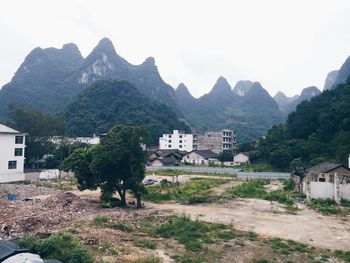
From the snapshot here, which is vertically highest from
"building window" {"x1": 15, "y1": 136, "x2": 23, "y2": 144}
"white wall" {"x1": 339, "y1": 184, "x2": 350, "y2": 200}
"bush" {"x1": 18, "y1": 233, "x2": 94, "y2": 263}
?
"building window" {"x1": 15, "y1": 136, "x2": 23, "y2": 144}

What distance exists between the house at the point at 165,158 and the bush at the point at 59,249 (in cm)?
5823

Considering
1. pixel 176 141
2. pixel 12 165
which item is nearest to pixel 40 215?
pixel 12 165

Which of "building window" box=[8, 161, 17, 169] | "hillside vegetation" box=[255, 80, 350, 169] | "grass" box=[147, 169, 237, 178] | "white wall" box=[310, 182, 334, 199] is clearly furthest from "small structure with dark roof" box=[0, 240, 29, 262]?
"hillside vegetation" box=[255, 80, 350, 169]

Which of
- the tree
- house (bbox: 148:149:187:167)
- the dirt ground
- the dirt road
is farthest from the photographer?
house (bbox: 148:149:187:167)

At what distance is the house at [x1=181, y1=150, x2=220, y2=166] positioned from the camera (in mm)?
79963

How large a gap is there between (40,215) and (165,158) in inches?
2226

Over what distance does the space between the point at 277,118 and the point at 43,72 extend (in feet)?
414

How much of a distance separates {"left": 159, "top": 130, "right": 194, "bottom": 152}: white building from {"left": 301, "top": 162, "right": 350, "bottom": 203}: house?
67280 millimetres

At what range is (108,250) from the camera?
631 inches

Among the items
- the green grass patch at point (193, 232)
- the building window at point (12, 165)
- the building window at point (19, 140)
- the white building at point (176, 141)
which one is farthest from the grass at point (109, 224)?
the white building at point (176, 141)

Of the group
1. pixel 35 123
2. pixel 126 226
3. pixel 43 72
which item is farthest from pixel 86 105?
pixel 126 226

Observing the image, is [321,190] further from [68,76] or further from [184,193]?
[68,76]

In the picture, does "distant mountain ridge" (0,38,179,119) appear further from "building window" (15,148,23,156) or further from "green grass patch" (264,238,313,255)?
"green grass patch" (264,238,313,255)

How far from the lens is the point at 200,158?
80.8m
